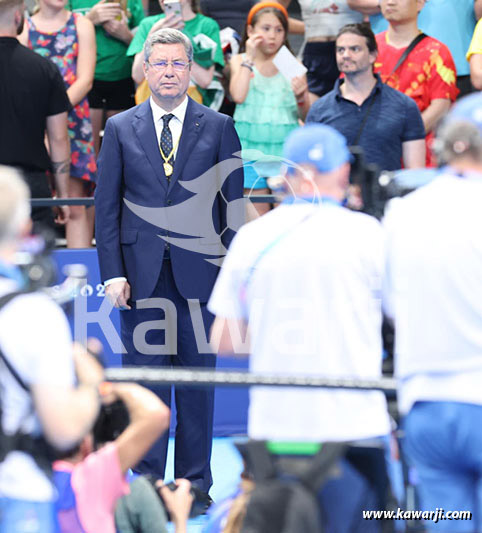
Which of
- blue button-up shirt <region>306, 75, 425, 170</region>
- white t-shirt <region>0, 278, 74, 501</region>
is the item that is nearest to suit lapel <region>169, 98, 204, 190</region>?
blue button-up shirt <region>306, 75, 425, 170</region>

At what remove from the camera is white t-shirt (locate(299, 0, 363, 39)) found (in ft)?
23.3

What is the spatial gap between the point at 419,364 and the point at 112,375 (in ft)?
2.97

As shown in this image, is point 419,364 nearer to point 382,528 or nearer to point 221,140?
point 382,528

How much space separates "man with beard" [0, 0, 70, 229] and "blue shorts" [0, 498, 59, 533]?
3338 millimetres

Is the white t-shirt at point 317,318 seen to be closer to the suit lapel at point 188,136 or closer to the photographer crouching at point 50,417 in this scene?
the photographer crouching at point 50,417

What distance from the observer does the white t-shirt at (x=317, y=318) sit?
324 centimetres

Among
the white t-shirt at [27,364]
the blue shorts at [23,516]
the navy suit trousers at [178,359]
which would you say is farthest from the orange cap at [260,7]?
the blue shorts at [23,516]

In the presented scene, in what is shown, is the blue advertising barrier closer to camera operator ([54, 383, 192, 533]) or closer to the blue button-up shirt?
the blue button-up shirt

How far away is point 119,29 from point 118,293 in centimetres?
261

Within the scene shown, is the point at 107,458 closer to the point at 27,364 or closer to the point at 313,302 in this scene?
the point at 27,364

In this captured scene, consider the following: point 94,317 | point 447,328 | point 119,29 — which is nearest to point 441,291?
point 447,328

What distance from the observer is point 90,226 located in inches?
274

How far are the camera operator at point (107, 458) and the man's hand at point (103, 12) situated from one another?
4325 mm

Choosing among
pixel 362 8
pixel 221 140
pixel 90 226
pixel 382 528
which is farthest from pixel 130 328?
pixel 362 8
